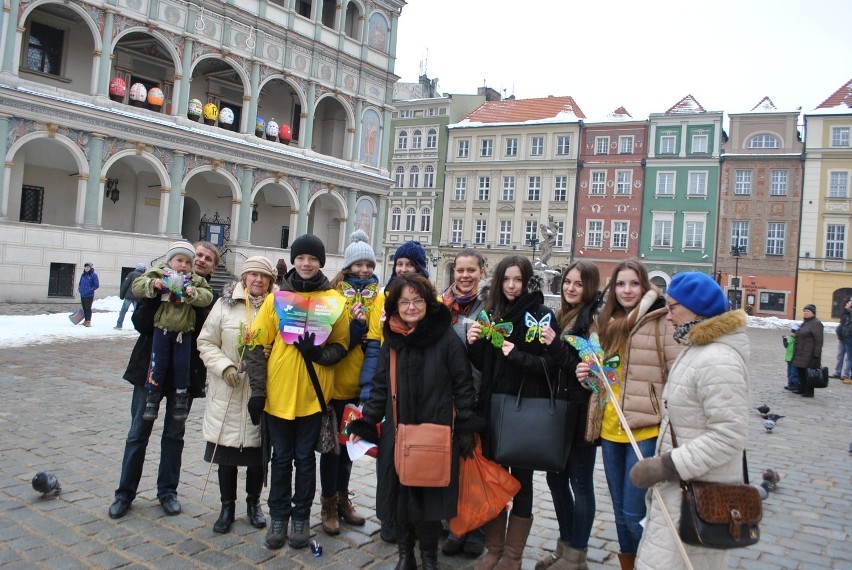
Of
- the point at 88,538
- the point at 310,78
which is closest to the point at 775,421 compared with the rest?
the point at 88,538

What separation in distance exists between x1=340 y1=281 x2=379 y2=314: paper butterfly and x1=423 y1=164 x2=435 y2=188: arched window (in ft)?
156

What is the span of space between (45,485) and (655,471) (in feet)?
14.2

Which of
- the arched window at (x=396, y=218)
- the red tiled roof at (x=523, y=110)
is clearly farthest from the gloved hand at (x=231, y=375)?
the arched window at (x=396, y=218)

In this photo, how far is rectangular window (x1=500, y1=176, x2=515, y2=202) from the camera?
49.3m

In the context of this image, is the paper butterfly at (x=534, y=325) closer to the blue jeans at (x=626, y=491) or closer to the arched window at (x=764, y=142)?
the blue jeans at (x=626, y=491)

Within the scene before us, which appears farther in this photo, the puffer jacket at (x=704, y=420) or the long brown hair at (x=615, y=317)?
the long brown hair at (x=615, y=317)

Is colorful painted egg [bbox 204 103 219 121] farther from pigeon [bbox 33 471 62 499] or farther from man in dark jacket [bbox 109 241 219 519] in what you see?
pigeon [bbox 33 471 62 499]

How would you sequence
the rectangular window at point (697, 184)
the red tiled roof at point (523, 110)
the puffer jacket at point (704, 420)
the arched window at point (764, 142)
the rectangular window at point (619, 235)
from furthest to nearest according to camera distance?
the red tiled roof at point (523, 110) < the rectangular window at point (619, 235) < the rectangular window at point (697, 184) < the arched window at point (764, 142) < the puffer jacket at point (704, 420)

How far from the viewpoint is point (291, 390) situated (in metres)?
4.37

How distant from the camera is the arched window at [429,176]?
5197cm

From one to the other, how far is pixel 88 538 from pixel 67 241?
2111 centimetres

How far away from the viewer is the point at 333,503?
4.69 meters

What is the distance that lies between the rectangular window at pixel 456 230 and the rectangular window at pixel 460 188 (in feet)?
6.13

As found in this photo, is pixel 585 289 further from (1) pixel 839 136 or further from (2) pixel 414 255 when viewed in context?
(1) pixel 839 136
